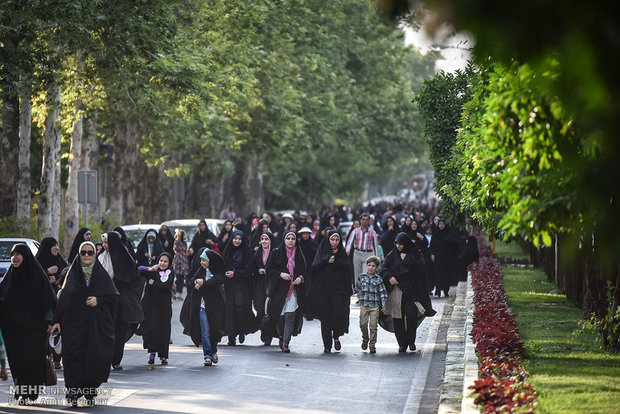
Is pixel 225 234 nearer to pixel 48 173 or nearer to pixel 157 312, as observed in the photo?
pixel 48 173

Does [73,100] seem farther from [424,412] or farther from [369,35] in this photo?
[369,35]

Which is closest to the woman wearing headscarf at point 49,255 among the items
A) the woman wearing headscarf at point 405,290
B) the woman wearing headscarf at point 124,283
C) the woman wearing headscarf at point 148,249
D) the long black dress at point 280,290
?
the woman wearing headscarf at point 124,283

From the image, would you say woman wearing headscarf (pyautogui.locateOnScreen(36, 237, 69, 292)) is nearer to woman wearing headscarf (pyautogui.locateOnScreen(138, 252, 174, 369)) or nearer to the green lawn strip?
woman wearing headscarf (pyautogui.locateOnScreen(138, 252, 174, 369))

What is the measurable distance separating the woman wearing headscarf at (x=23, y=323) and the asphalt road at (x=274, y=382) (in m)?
0.28

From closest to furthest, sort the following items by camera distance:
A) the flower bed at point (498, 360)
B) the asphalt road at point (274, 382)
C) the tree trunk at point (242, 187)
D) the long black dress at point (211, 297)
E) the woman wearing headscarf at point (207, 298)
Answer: the flower bed at point (498, 360) < the asphalt road at point (274, 382) < the woman wearing headscarf at point (207, 298) < the long black dress at point (211, 297) < the tree trunk at point (242, 187)

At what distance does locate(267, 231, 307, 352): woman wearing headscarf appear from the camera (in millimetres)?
17688

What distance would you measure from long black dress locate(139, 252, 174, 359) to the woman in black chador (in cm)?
270

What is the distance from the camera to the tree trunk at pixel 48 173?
29234 mm

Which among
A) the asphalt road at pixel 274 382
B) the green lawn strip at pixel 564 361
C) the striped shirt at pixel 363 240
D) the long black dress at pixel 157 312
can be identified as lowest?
the asphalt road at pixel 274 382

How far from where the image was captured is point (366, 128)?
55625 millimetres

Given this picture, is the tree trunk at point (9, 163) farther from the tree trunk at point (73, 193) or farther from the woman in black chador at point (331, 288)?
the woman in black chador at point (331, 288)

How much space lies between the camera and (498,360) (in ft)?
39.9

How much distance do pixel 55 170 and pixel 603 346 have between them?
18.5 meters

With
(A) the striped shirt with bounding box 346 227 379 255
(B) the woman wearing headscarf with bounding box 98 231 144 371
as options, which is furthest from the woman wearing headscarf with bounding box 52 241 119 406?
(A) the striped shirt with bounding box 346 227 379 255
